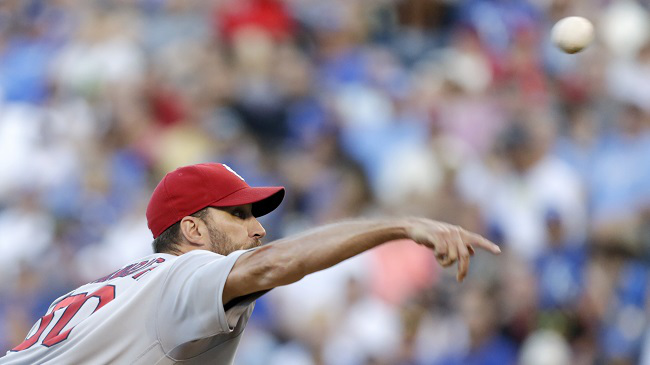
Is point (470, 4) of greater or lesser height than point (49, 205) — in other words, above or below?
above

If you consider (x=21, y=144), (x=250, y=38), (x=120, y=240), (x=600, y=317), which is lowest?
(x=600, y=317)

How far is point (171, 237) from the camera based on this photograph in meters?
4.21

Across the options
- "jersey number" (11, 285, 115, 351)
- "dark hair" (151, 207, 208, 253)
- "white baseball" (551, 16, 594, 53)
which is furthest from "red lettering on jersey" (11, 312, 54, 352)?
"white baseball" (551, 16, 594, 53)

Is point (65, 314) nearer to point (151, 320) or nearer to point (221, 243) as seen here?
point (151, 320)

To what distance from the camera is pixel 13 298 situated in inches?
358

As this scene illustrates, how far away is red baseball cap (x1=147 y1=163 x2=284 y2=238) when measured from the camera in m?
4.18

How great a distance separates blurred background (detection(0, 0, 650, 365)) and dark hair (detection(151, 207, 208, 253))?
3.82m

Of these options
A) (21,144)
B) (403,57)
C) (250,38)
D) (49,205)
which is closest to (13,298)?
(49,205)

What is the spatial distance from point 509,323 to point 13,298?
4532 millimetres

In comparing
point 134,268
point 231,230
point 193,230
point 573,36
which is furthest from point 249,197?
point 573,36

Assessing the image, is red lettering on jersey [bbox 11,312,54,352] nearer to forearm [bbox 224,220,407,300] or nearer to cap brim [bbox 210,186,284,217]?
cap brim [bbox 210,186,284,217]

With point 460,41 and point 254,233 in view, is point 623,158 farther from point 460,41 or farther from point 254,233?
point 254,233

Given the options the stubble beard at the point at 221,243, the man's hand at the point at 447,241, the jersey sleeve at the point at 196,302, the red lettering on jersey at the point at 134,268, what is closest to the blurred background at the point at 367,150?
the stubble beard at the point at 221,243

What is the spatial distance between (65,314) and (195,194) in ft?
2.42
